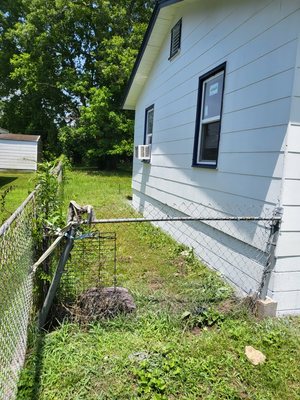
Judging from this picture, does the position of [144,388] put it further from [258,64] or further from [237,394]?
[258,64]

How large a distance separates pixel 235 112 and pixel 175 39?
308cm

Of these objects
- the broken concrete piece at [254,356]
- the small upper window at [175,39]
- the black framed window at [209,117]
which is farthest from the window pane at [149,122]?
the broken concrete piece at [254,356]

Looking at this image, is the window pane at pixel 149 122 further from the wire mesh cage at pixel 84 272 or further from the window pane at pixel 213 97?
the wire mesh cage at pixel 84 272

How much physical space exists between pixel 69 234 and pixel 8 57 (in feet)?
82.1

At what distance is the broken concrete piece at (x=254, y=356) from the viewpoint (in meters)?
2.35

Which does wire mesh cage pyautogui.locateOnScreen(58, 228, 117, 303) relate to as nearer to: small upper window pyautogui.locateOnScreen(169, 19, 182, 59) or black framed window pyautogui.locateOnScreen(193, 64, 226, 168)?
black framed window pyautogui.locateOnScreen(193, 64, 226, 168)

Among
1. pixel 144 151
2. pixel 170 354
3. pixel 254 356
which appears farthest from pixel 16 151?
pixel 254 356

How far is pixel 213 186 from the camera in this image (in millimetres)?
4148

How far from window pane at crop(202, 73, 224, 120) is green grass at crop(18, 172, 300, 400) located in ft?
7.91

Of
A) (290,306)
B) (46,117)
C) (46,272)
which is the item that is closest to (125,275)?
(46,272)

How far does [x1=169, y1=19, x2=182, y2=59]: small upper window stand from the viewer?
573 centimetres

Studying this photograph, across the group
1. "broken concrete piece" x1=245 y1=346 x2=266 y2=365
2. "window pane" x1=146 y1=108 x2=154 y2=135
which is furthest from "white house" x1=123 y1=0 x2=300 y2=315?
"window pane" x1=146 y1=108 x2=154 y2=135

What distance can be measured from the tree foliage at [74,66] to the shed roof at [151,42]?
30.7 feet

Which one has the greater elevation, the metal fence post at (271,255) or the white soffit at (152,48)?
the white soffit at (152,48)
